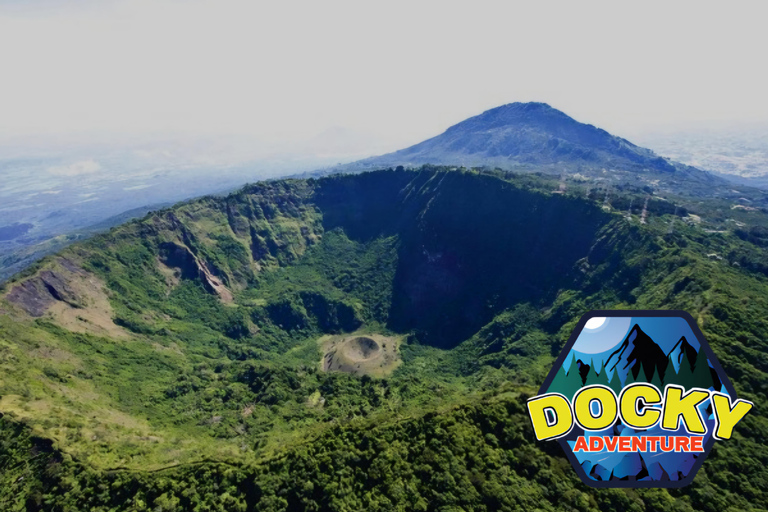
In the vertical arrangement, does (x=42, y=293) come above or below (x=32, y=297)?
above

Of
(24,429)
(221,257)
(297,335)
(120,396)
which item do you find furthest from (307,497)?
(221,257)

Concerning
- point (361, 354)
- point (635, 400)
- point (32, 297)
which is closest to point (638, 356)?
point (635, 400)

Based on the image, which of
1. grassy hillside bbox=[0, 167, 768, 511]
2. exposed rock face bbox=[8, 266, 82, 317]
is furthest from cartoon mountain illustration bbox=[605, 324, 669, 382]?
exposed rock face bbox=[8, 266, 82, 317]

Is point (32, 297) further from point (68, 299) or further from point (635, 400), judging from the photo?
point (635, 400)

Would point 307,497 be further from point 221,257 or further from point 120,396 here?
point 221,257

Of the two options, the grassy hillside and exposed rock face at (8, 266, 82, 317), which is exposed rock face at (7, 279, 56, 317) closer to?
exposed rock face at (8, 266, 82, 317)

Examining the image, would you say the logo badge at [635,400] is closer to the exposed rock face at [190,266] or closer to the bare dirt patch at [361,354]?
the bare dirt patch at [361,354]
